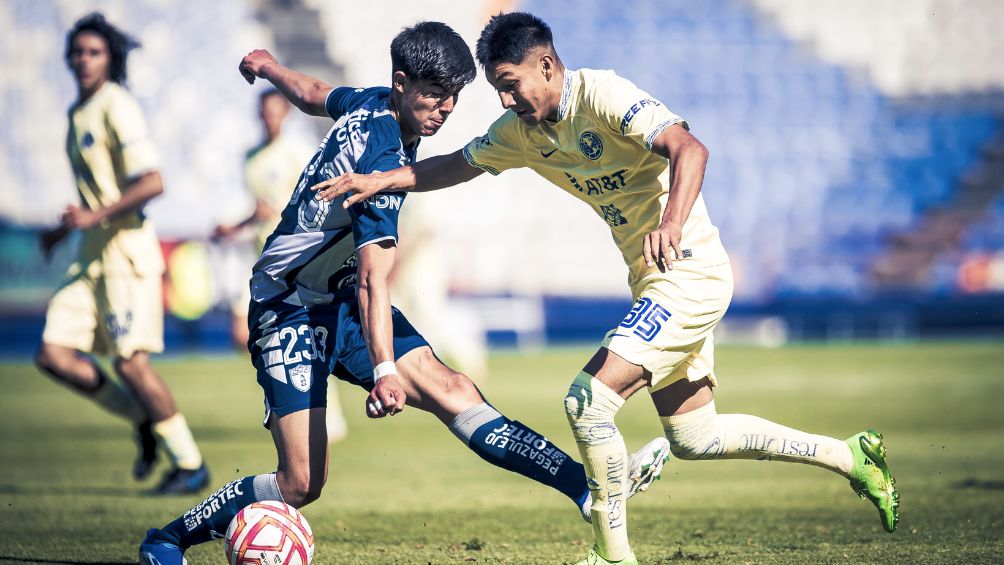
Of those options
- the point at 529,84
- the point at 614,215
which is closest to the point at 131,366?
the point at 614,215

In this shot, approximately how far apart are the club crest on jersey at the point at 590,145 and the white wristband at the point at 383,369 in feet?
4.06

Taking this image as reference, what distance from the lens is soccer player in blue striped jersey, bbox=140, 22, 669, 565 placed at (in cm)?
447

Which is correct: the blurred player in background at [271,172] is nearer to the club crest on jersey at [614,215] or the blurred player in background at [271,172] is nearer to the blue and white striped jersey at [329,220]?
the blue and white striped jersey at [329,220]

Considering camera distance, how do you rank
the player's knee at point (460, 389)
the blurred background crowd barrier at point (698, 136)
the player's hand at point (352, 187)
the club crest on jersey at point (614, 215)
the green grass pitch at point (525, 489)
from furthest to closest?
the blurred background crowd barrier at point (698, 136)
the green grass pitch at point (525, 489)
the club crest on jersey at point (614, 215)
the player's knee at point (460, 389)
the player's hand at point (352, 187)

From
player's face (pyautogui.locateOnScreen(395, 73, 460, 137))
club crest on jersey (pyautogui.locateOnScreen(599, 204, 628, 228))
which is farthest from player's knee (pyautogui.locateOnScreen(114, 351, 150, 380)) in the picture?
club crest on jersey (pyautogui.locateOnScreen(599, 204, 628, 228))

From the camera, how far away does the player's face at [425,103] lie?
4.46 m

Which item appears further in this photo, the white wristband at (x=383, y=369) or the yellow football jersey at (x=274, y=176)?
the yellow football jersey at (x=274, y=176)

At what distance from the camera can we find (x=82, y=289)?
7406 mm

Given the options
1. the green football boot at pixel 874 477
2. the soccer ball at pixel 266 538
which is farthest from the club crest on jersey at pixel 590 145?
the soccer ball at pixel 266 538

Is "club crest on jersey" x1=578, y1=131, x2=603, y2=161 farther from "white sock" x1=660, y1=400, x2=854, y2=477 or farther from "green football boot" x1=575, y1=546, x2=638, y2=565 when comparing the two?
"green football boot" x1=575, y1=546, x2=638, y2=565

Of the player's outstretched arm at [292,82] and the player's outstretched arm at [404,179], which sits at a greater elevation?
the player's outstretched arm at [292,82]

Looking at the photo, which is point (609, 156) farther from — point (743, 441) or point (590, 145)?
point (743, 441)

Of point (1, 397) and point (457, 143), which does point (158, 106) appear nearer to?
point (457, 143)

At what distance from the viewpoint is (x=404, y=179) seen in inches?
180
